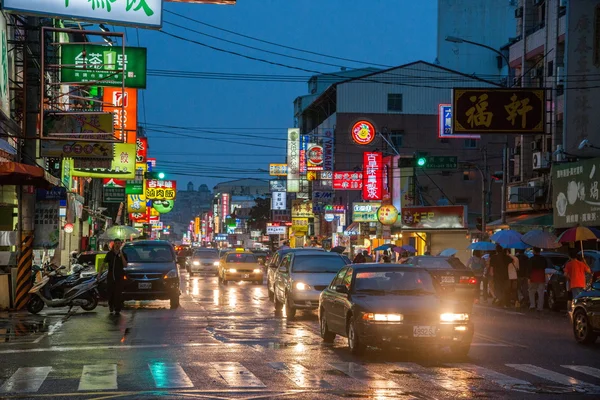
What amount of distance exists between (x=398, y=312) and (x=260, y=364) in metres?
2.30

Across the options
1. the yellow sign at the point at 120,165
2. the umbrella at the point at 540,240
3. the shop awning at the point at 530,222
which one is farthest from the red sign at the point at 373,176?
the umbrella at the point at 540,240

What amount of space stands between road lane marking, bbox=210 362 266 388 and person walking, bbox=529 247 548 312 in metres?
16.6

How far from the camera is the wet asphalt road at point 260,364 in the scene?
11.6m

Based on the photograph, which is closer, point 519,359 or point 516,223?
point 519,359

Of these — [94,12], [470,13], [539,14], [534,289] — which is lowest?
[534,289]

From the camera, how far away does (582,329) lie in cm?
1812

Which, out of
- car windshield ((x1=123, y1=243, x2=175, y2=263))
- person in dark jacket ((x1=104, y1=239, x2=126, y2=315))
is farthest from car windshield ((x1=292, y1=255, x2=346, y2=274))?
car windshield ((x1=123, y1=243, x2=175, y2=263))

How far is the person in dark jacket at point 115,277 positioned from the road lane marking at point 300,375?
12303 mm

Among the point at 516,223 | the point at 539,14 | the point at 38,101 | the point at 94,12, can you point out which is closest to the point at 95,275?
the point at 38,101

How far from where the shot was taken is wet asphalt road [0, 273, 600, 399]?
11594mm

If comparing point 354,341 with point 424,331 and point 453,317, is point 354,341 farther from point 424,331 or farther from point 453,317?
point 453,317

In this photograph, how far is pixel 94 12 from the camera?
19422 mm

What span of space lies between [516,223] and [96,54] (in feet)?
66.0

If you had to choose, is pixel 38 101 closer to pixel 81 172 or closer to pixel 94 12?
pixel 94 12
